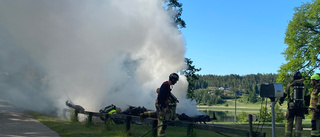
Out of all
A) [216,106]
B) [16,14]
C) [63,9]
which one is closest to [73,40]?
[63,9]

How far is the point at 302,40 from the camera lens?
2814 centimetres

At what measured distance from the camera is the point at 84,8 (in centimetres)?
1733

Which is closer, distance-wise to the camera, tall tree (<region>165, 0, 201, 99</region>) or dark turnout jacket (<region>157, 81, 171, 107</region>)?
dark turnout jacket (<region>157, 81, 171, 107</region>)

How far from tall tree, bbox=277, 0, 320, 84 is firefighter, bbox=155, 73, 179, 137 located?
23.4 m

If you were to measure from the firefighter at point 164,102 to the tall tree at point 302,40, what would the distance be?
2344 cm

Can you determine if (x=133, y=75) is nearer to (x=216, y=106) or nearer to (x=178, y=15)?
(x=178, y=15)

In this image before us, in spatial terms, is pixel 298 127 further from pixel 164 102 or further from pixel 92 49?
pixel 92 49

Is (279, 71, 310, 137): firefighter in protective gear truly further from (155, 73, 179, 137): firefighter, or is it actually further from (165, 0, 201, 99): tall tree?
(165, 0, 201, 99): tall tree

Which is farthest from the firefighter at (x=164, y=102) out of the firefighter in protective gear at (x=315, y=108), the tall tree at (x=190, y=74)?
the tall tree at (x=190, y=74)

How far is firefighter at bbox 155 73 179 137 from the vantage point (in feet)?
25.0

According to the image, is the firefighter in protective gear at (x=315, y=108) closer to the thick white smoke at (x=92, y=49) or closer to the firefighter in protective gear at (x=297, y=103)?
the firefighter in protective gear at (x=297, y=103)

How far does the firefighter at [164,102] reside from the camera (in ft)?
25.0

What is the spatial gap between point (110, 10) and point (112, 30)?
1.20 meters

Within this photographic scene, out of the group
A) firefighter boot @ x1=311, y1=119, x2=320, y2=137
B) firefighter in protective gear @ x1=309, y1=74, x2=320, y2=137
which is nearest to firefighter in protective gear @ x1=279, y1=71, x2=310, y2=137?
firefighter in protective gear @ x1=309, y1=74, x2=320, y2=137
